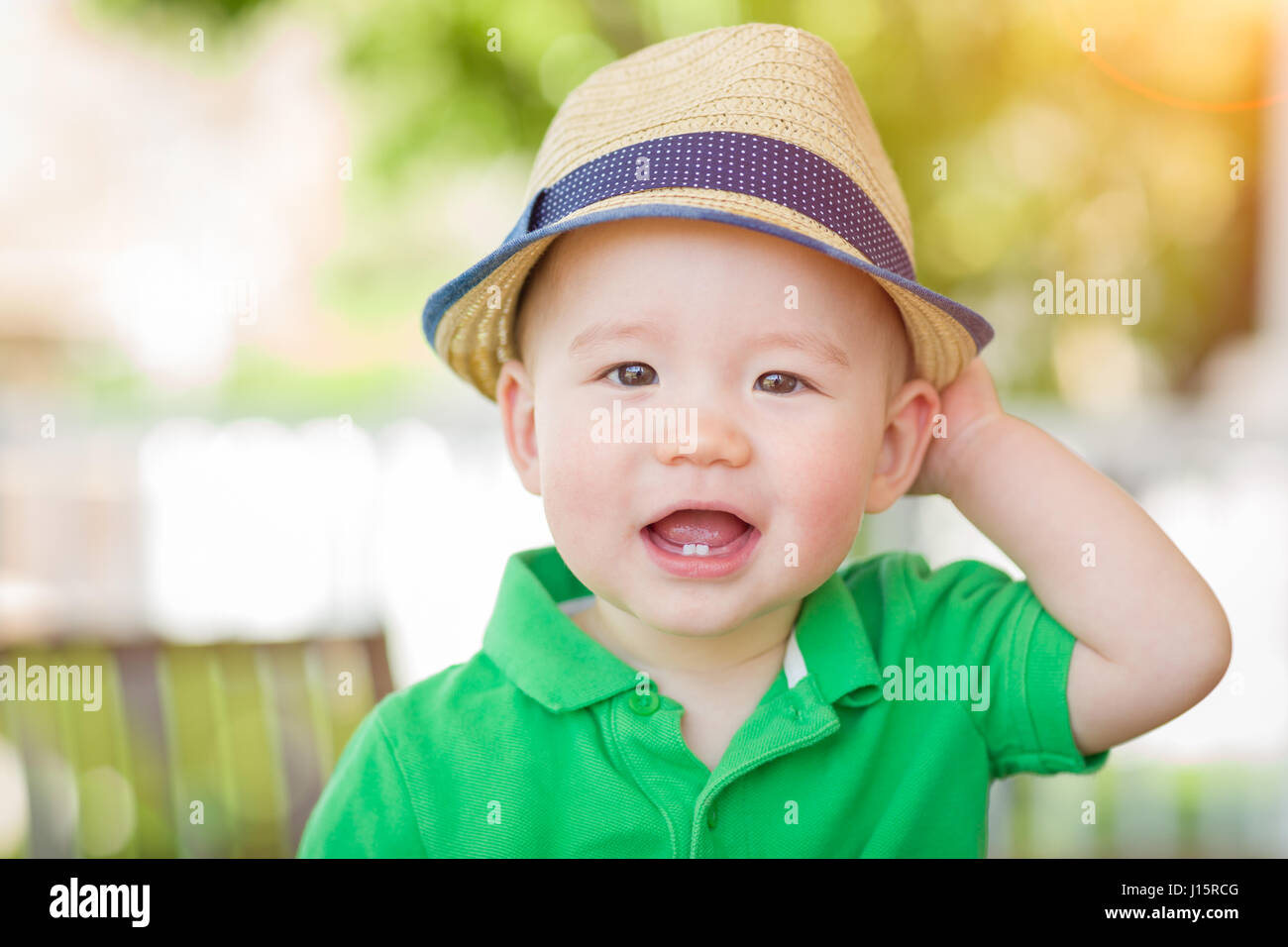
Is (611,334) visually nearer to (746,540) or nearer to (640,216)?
(640,216)

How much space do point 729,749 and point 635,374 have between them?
34 centimetres

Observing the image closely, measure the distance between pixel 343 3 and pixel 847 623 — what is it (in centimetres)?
267

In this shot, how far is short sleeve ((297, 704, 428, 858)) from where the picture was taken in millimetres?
915

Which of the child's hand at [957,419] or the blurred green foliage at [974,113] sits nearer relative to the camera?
the child's hand at [957,419]

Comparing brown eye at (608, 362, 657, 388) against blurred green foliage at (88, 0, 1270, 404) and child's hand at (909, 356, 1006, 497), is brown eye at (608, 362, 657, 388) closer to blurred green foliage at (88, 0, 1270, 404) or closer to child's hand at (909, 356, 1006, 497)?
child's hand at (909, 356, 1006, 497)

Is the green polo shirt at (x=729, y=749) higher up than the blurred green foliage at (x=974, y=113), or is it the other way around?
the blurred green foliage at (x=974, y=113)

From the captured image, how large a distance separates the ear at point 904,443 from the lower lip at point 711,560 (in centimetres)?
18

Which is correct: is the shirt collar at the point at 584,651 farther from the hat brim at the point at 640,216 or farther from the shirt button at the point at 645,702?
the hat brim at the point at 640,216

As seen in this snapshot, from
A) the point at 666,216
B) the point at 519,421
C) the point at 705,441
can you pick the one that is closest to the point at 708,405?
the point at 705,441

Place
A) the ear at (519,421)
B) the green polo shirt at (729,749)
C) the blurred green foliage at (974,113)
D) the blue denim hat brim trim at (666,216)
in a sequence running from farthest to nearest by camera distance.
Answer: the blurred green foliage at (974,113) < the ear at (519,421) < the green polo shirt at (729,749) < the blue denim hat brim trim at (666,216)

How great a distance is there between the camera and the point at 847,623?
1.04 meters

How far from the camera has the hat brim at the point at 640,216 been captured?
2.75ft

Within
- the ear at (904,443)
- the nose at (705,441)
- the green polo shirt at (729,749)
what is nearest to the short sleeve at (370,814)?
the green polo shirt at (729,749)
